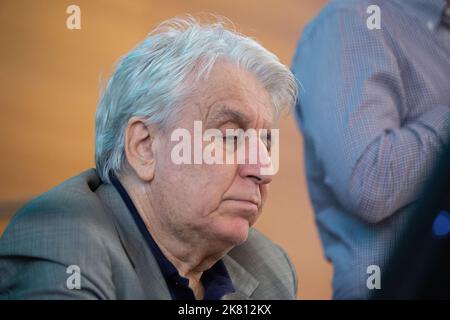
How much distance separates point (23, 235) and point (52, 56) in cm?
47

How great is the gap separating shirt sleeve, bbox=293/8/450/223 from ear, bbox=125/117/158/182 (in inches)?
16.0

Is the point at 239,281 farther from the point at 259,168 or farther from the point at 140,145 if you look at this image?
the point at 140,145

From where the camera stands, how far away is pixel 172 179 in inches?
61.9

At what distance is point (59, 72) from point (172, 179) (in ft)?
1.28

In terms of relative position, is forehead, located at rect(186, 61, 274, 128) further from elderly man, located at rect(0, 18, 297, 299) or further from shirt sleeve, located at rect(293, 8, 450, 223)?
shirt sleeve, located at rect(293, 8, 450, 223)

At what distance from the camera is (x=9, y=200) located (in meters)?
1.66

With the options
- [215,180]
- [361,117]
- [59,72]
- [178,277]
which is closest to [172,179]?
[215,180]

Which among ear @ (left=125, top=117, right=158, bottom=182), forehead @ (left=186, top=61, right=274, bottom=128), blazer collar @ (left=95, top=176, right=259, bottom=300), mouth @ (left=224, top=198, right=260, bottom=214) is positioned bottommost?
blazer collar @ (left=95, top=176, right=259, bottom=300)

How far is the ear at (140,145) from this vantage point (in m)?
1.60

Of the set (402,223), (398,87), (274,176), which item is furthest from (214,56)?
(402,223)

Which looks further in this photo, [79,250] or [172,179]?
[172,179]

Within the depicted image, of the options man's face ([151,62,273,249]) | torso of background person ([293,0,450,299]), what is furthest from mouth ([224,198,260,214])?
torso of background person ([293,0,450,299])

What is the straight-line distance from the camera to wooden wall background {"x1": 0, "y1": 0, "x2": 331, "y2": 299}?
1677mm

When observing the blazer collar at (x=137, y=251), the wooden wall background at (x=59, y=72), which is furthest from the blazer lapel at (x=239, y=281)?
the wooden wall background at (x=59, y=72)
